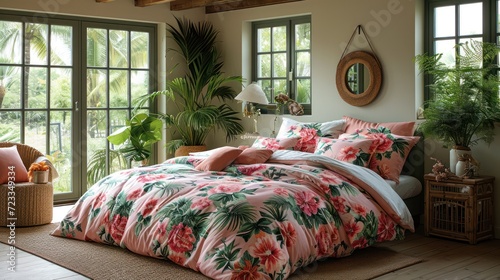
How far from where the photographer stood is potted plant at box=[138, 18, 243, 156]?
24.8 ft

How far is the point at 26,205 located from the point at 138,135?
67.0 inches

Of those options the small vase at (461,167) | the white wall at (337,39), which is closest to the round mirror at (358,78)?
the white wall at (337,39)

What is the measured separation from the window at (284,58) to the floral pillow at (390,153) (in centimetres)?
149

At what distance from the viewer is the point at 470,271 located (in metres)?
4.57

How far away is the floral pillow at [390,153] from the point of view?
18.6 ft

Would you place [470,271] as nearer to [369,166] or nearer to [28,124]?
[369,166]

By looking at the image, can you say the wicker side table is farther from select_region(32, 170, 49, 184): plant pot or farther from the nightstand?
the nightstand

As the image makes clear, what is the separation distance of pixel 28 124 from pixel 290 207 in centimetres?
365

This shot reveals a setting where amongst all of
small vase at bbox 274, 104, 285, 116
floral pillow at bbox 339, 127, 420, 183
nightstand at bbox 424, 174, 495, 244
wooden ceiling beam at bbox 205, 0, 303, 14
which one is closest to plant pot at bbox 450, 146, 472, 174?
nightstand at bbox 424, 174, 495, 244

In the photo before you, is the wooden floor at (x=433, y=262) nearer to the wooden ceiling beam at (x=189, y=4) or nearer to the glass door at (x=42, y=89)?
the glass door at (x=42, y=89)

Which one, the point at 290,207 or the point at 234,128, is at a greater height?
the point at 234,128

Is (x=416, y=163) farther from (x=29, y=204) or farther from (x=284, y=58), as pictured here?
(x=29, y=204)

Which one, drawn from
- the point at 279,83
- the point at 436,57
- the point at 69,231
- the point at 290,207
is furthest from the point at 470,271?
the point at 279,83

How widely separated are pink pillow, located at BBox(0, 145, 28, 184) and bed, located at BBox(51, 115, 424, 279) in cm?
79
